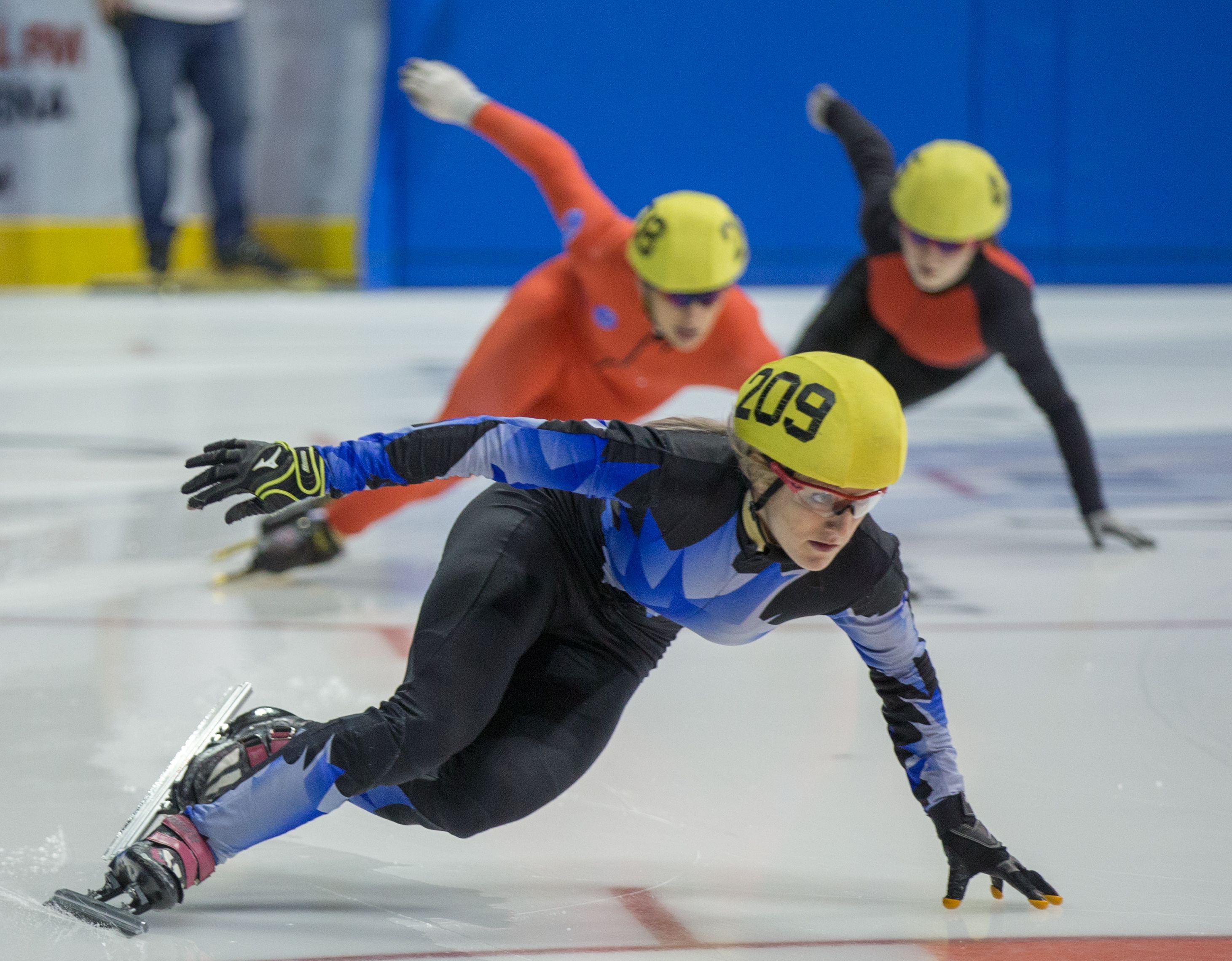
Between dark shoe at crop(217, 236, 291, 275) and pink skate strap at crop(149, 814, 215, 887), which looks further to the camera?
dark shoe at crop(217, 236, 291, 275)

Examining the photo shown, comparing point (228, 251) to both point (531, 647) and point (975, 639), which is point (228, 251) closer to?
point (975, 639)

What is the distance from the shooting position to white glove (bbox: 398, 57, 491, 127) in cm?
375

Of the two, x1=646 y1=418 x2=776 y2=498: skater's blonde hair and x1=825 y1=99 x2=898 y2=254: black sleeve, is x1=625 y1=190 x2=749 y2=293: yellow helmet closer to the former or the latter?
x1=825 y1=99 x2=898 y2=254: black sleeve

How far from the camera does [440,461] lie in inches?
74.1

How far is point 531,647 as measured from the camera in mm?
2195

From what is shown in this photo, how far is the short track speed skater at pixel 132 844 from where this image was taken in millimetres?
1854

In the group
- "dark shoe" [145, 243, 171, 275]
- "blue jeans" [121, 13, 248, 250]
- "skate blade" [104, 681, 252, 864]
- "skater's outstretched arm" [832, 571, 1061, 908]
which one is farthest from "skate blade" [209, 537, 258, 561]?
"dark shoe" [145, 243, 171, 275]

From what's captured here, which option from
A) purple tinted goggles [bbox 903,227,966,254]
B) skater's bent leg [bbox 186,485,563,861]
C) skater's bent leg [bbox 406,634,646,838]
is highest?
purple tinted goggles [bbox 903,227,966,254]

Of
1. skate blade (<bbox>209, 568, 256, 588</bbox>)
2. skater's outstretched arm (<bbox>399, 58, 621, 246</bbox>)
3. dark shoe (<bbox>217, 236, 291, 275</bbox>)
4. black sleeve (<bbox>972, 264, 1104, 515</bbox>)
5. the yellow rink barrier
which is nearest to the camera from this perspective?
skate blade (<bbox>209, 568, 256, 588</bbox>)

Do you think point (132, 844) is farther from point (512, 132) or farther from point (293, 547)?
point (512, 132)

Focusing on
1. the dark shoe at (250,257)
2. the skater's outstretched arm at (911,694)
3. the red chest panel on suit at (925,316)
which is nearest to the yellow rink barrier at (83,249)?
the dark shoe at (250,257)

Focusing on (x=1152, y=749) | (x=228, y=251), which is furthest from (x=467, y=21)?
(x=1152, y=749)

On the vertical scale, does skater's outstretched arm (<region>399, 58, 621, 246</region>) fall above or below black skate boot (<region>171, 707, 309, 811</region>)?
above

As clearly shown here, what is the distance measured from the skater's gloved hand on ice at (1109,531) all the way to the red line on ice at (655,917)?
2387 millimetres
